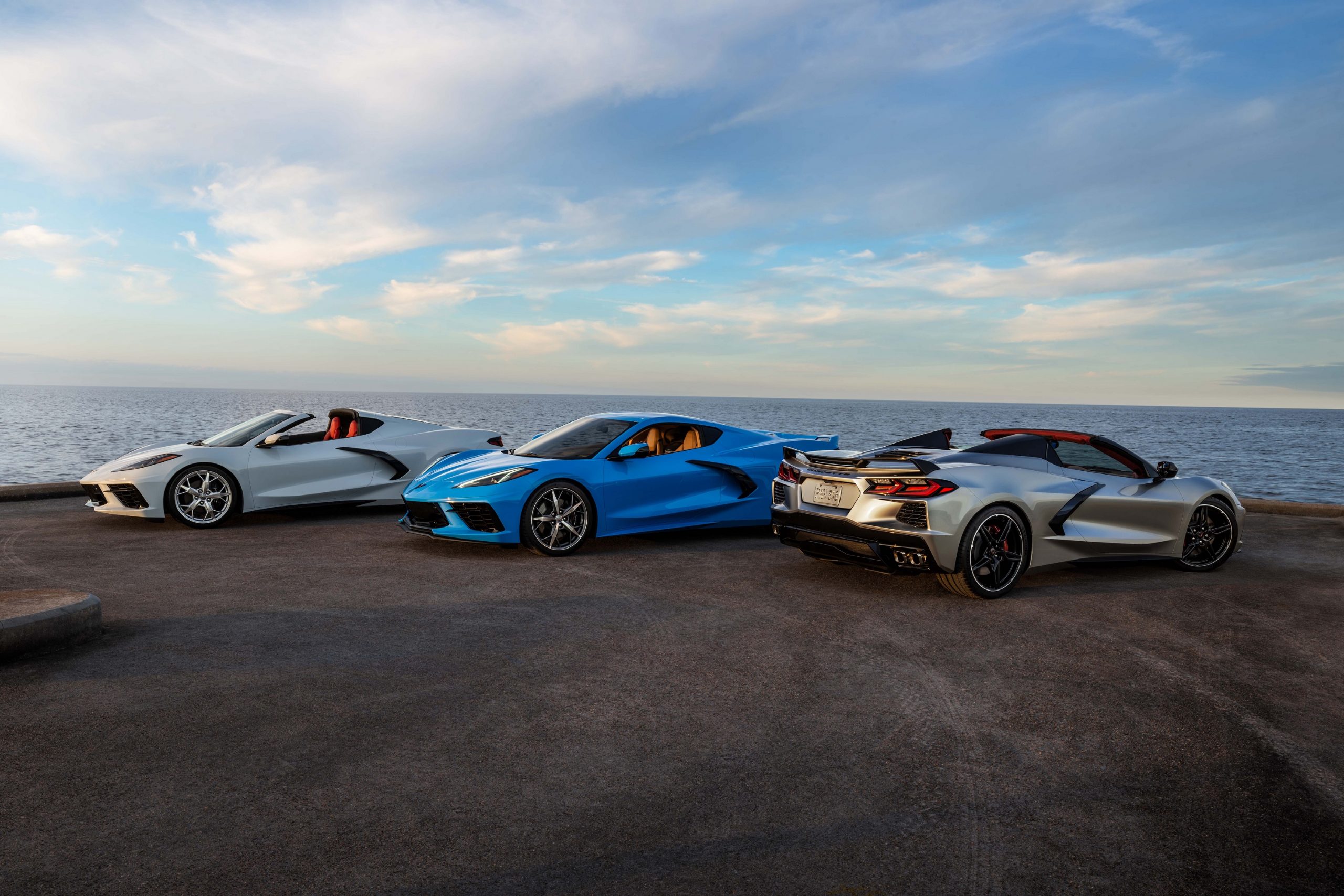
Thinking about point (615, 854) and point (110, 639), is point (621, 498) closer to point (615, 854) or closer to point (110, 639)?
point (110, 639)

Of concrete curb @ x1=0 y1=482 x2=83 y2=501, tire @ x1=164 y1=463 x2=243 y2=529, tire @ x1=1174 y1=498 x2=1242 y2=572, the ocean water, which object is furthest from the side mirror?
the ocean water

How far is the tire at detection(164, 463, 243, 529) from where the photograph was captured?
378 inches

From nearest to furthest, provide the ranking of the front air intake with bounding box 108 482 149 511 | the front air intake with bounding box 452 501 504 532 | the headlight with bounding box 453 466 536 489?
the front air intake with bounding box 452 501 504 532
the headlight with bounding box 453 466 536 489
the front air intake with bounding box 108 482 149 511

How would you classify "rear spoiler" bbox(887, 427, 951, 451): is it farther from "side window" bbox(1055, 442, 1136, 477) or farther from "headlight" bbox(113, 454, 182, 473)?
"headlight" bbox(113, 454, 182, 473)

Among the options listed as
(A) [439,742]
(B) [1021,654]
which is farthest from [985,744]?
(A) [439,742]

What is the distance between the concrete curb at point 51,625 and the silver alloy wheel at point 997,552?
581cm

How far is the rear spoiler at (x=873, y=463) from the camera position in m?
6.68

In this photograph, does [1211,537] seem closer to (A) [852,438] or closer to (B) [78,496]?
(B) [78,496]

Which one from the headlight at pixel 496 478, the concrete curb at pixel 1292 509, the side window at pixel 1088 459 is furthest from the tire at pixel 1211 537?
the headlight at pixel 496 478

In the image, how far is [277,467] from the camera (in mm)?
10172

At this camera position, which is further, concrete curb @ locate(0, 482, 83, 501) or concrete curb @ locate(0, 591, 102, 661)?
concrete curb @ locate(0, 482, 83, 501)

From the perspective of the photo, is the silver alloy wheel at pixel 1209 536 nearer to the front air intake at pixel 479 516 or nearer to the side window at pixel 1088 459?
the side window at pixel 1088 459

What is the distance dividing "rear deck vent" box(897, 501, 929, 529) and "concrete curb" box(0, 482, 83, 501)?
1042cm

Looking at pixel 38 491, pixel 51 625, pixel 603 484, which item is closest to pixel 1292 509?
pixel 603 484
